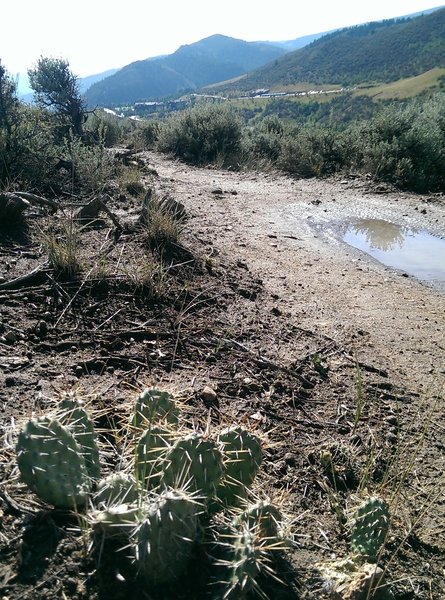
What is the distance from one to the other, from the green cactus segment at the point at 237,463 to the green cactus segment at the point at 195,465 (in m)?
0.14

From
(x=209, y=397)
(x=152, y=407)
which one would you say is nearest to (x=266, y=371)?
(x=209, y=397)

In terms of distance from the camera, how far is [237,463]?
6.53 ft

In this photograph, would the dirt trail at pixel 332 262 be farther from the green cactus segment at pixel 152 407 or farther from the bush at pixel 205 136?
the bush at pixel 205 136

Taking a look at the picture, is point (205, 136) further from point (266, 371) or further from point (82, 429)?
point (82, 429)

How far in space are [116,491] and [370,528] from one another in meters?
1.06

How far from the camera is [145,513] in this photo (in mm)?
1546

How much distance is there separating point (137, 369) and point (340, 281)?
127 inches

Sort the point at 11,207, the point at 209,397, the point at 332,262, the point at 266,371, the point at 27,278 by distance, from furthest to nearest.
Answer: the point at 332,262 → the point at 11,207 → the point at 27,278 → the point at 266,371 → the point at 209,397

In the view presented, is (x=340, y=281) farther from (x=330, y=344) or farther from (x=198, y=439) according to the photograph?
(x=198, y=439)

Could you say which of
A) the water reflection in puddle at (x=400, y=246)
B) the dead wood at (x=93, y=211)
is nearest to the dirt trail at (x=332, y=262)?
the water reflection in puddle at (x=400, y=246)

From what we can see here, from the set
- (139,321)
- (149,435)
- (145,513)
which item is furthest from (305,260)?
(145,513)

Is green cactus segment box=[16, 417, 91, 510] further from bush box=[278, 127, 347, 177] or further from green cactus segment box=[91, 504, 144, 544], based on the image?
bush box=[278, 127, 347, 177]

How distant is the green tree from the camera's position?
1301 centimetres

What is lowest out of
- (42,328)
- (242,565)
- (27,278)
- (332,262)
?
(332,262)
